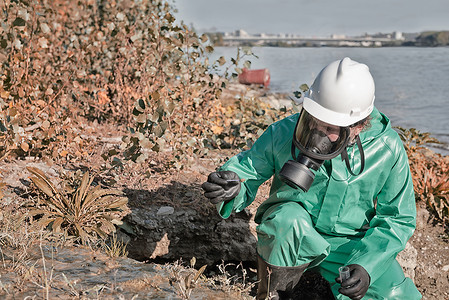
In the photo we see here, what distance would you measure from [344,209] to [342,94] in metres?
0.62

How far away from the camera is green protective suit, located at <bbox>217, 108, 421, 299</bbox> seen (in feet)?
8.16

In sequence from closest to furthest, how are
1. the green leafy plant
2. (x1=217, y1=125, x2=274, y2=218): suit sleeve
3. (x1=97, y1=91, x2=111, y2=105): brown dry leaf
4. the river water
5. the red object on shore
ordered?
(x1=217, y1=125, x2=274, y2=218): suit sleeve → the green leafy plant → (x1=97, y1=91, x2=111, y2=105): brown dry leaf → the river water → the red object on shore

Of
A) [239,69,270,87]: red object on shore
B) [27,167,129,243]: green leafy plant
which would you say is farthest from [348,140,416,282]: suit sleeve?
[239,69,270,87]: red object on shore

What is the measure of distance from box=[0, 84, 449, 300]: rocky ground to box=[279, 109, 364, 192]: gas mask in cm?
53

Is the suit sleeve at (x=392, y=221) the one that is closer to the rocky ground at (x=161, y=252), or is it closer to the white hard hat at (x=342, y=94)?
the white hard hat at (x=342, y=94)

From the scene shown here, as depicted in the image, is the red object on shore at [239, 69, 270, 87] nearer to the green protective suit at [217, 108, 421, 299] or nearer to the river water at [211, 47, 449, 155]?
the river water at [211, 47, 449, 155]

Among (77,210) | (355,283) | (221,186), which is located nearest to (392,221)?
(355,283)

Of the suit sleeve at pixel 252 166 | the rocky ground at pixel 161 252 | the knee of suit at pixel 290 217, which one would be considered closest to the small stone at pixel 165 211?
the rocky ground at pixel 161 252

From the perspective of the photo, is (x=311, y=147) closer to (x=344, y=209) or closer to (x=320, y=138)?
(x=320, y=138)

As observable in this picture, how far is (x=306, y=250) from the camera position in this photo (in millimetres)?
2516

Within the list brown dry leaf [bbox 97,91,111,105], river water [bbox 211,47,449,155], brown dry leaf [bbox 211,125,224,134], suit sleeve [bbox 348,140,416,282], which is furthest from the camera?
river water [bbox 211,47,449,155]

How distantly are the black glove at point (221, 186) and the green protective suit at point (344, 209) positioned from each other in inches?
4.4

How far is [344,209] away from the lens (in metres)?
2.57

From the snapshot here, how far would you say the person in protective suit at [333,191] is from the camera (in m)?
2.35
